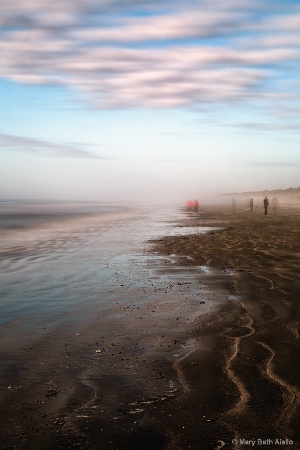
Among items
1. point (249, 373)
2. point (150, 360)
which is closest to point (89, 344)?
point (150, 360)

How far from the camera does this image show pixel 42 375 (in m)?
4.82

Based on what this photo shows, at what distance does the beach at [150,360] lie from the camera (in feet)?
11.9

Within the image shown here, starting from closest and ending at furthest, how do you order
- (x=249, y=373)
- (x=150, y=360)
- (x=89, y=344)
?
(x=249, y=373) → (x=150, y=360) → (x=89, y=344)

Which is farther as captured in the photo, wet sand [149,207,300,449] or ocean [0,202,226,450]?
ocean [0,202,226,450]

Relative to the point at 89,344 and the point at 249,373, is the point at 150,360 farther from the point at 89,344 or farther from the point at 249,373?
the point at 249,373

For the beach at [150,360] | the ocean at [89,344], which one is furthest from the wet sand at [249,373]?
the ocean at [89,344]

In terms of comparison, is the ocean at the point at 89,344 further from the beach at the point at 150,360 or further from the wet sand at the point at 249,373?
the wet sand at the point at 249,373

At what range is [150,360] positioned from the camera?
530cm

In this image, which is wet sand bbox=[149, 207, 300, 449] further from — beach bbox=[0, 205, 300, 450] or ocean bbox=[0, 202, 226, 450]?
ocean bbox=[0, 202, 226, 450]

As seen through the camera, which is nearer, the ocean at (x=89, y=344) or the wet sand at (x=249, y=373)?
the wet sand at (x=249, y=373)

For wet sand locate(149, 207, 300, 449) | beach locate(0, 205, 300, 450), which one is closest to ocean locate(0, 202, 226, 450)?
beach locate(0, 205, 300, 450)

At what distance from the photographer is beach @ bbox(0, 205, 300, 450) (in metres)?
3.62

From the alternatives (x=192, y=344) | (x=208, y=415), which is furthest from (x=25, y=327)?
(x=208, y=415)

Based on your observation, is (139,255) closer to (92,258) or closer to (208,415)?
(92,258)
